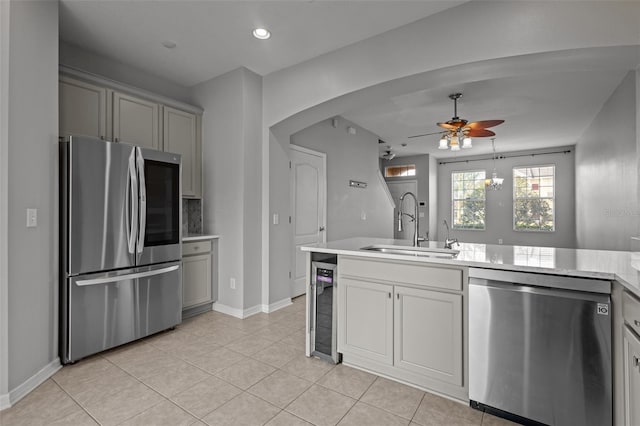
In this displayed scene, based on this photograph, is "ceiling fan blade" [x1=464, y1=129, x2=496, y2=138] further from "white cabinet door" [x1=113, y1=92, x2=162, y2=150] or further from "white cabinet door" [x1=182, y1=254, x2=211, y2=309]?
"white cabinet door" [x1=113, y1=92, x2=162, y2=150]

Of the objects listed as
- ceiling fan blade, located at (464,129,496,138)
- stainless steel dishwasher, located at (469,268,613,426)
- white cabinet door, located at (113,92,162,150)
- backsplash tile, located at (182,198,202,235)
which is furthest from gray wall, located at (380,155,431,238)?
stainless steel dishwasher, located at (469,268,613,426)

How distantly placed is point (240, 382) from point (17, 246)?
1734 millimetres

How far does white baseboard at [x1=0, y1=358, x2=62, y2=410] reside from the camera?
1932 millimetres

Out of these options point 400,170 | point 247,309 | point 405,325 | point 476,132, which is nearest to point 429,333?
point 405,325

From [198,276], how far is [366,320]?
221 cm

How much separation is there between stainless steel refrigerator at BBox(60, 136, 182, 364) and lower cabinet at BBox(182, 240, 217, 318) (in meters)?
0.32

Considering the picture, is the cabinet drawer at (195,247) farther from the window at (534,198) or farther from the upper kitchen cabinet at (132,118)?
the window at (534,198)

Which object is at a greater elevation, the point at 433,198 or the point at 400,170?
the point at 400,170

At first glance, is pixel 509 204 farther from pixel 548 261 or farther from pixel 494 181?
pixel 548 261

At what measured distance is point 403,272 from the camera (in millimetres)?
2178

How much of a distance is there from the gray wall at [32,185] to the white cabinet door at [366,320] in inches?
85.3

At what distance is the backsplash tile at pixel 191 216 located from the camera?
13.5 ft

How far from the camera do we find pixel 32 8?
7.20ft

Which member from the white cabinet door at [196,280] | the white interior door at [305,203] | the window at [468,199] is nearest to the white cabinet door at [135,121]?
the white cabinet door at [196,280]
